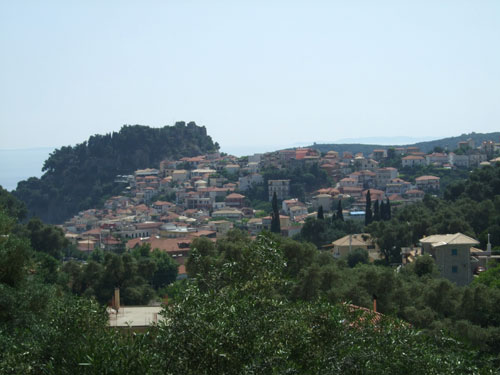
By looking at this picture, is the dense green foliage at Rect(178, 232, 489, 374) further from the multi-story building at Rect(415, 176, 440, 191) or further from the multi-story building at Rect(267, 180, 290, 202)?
the multi-story building at Rect(267, 180, 290, 202)

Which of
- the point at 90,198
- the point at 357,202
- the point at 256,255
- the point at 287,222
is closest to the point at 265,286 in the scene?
the point at 256,255

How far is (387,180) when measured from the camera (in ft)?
281

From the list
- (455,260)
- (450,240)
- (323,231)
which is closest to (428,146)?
(323,231)

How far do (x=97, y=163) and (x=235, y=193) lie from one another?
2875cm

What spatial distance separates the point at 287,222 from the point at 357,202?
41.2 ft

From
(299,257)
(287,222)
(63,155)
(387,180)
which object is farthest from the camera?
(63,155)

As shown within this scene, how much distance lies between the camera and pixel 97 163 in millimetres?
108750

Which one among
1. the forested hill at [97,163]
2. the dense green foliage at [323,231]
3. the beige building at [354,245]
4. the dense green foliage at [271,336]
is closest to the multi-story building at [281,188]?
the forested hill at [97,163]

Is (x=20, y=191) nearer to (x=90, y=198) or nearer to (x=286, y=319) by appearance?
(x=90, y=198)

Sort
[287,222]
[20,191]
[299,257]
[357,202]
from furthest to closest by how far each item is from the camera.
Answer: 1. [20,191]
2. [357,202]
3. [287,222]
4. [299,257]

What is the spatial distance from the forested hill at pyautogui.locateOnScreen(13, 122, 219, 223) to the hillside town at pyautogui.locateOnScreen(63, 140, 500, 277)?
2773 millimetres

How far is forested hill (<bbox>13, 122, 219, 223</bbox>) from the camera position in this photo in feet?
336

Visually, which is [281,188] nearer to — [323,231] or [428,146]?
[323,231]

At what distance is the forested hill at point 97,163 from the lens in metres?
102
